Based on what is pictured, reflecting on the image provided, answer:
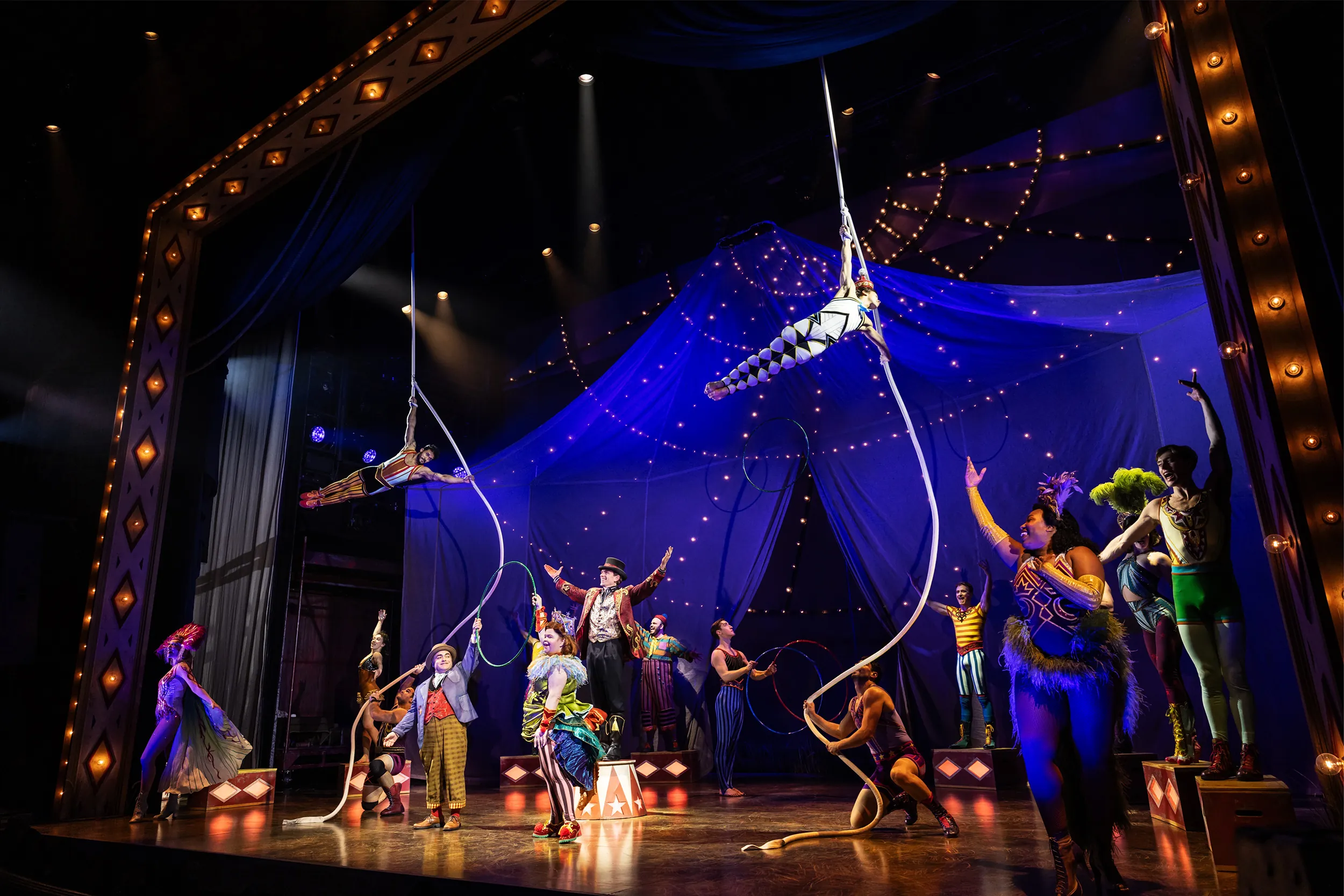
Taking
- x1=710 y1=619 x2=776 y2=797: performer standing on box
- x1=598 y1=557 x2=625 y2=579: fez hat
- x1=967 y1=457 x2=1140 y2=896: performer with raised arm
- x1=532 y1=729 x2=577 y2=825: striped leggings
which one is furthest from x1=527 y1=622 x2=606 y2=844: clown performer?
x1=967 y1=457 x2=1140 y2=896: performer with raised arm

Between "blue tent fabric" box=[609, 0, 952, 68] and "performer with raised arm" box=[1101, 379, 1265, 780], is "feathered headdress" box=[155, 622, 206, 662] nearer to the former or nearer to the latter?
"blue tent fabric" box=[609, 0, 952, 68]

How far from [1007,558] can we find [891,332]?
2806 mm

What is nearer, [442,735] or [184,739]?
[442,735]

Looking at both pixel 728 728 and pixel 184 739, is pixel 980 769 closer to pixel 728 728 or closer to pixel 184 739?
pixel 728 728

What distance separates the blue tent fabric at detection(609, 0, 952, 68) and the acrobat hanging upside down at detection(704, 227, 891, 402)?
3.18ft

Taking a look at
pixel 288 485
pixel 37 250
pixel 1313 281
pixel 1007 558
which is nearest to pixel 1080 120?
pixel 1313 281

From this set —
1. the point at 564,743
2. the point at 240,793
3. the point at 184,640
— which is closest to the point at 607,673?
the point at 564,743

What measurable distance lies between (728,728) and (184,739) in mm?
3884

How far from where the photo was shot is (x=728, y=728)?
5922 mm

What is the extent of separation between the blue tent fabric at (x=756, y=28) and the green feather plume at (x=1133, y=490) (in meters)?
2.48

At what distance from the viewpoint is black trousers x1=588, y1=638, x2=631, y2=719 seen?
5910 mm

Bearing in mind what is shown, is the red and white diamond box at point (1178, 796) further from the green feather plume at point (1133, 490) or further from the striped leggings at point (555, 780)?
the striped leggings at point (555, 780)

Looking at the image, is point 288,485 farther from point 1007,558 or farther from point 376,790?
point 1007,558

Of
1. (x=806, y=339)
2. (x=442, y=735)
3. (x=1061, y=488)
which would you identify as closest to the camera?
(x=1061, y=488)
